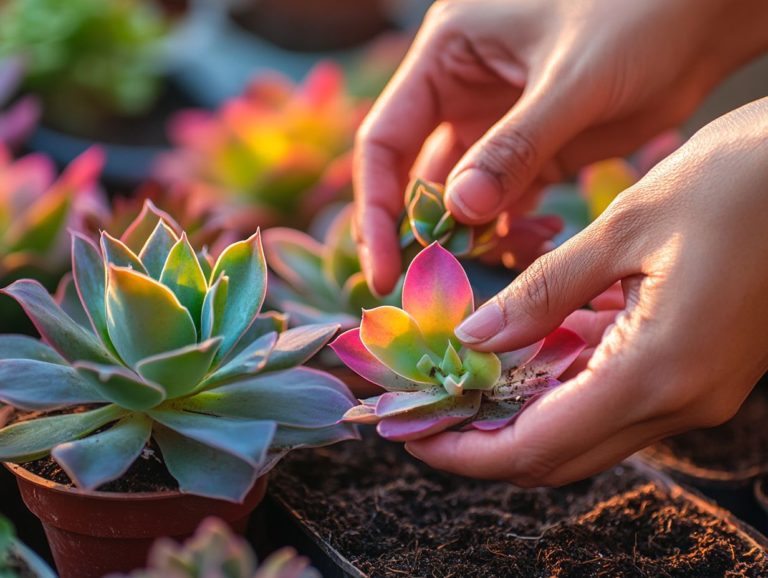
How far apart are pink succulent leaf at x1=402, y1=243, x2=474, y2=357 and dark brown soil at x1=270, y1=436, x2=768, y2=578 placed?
0.66 ft

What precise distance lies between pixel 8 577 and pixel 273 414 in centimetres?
25

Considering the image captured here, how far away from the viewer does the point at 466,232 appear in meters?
1.00

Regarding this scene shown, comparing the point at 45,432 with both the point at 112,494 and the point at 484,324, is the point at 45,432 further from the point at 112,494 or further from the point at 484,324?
the point at 484,324

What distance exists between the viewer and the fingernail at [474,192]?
964 millimetres

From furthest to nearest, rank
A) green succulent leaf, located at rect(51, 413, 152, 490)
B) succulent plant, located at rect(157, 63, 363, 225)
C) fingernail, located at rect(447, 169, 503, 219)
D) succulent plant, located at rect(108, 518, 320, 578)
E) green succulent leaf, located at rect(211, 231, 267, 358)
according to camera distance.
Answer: succulent plant, located at rect(157, 63, 363, 225) → fingernail, located at rect(447, 169, 503, 219) → green succulent leaf, located at rect(211, 231, 267, 358) → green succulent leaf, located at rect(51, 413, 152, 490) → succulent plant, located at rect(108, 518, 320, 578)

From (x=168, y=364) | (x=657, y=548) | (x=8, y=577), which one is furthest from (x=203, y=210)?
(x=657, y=548)

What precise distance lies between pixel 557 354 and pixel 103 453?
16.3 inches

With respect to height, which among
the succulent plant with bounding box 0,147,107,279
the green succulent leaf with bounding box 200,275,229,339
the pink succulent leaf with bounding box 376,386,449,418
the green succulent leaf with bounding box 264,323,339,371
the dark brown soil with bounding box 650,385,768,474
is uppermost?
the green succulent leaf with bounding box 200,275,229,339

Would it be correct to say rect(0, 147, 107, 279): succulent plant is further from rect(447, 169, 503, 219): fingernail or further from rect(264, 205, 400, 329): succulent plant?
rect(447, 169, 503, 219): fingernail

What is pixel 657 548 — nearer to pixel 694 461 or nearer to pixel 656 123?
pixel 694 461

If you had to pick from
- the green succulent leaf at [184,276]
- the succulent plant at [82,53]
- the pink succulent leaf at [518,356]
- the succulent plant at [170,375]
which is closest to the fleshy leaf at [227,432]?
the succulent plant at [170,375]

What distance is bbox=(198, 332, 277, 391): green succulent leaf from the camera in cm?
79

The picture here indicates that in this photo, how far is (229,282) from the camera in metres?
0.87

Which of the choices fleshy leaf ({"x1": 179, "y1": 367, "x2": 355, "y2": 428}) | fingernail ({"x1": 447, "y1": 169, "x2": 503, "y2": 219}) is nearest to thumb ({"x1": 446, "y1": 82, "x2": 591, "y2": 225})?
fingernail ({"x1": 447, "y1": 169, "x2": 503, "y2": 219})
